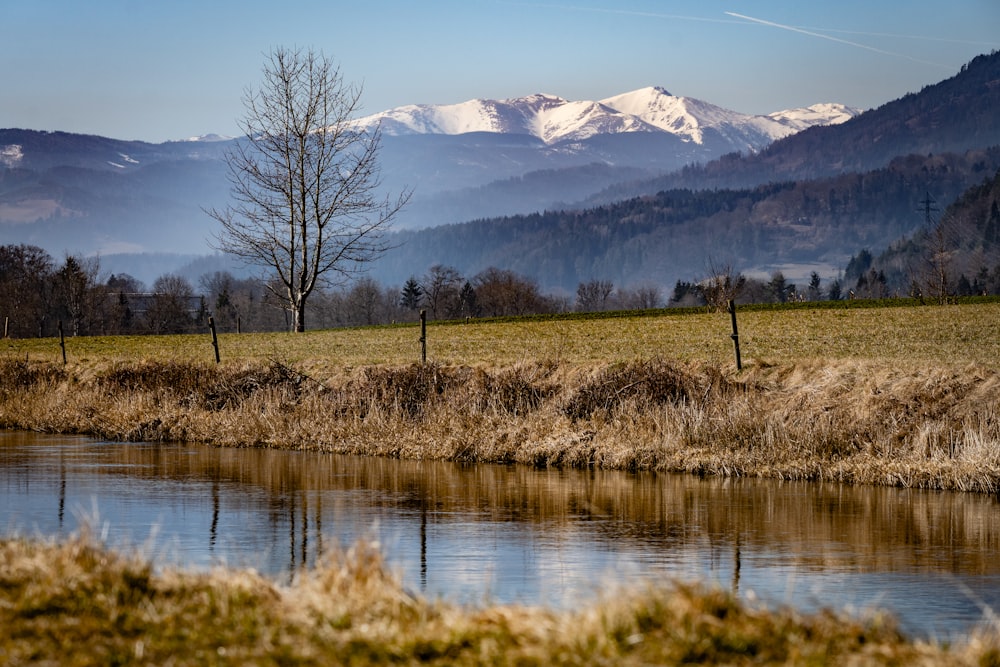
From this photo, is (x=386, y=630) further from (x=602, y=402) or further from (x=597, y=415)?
(x=602, y=402)

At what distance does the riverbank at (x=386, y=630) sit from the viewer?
20.7 ft

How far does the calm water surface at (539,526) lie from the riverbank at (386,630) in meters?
1.59

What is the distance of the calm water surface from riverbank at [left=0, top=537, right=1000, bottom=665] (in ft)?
5.20

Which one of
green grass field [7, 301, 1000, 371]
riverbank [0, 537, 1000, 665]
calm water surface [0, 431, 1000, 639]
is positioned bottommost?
calm water surface [0, 431, 1000, 639]

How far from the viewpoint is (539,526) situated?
15852 mm

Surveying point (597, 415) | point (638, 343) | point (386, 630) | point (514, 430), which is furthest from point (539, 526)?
point (638, 343)

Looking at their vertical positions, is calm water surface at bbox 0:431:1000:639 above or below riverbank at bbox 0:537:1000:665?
below

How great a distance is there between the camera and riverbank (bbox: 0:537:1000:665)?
6.30m

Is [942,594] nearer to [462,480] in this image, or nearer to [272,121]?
[462,480]

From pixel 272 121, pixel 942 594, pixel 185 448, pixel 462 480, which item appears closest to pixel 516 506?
pixel 462 480

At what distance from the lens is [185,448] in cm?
2631

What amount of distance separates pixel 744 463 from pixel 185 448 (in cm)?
1251

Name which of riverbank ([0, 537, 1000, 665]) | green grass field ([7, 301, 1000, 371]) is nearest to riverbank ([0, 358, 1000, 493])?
green grass field ([7, 301, 1000, 371])

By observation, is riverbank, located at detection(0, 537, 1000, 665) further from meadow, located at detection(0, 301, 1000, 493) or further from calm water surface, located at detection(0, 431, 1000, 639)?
meadow, located at detection(0, 301, 1000, 493)
